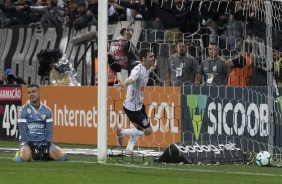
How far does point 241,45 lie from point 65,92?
21.8 feet

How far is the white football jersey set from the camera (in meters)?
19.3

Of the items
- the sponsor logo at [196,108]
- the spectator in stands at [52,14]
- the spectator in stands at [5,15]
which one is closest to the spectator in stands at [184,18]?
the sponsor logo at [196,108]

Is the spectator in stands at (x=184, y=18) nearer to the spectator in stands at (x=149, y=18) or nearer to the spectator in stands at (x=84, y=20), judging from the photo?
the spectator in stands at (x=149, y=18)

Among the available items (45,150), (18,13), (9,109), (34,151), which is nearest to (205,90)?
(45,150)

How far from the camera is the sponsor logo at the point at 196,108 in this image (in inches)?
810

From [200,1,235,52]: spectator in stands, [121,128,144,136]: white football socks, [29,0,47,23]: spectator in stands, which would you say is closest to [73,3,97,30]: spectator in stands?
[29,0,47,23]: spectator in stands

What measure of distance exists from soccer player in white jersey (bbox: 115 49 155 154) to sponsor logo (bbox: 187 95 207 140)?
115 centimetres

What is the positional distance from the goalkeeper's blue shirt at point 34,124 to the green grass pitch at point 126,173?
1.87 ft

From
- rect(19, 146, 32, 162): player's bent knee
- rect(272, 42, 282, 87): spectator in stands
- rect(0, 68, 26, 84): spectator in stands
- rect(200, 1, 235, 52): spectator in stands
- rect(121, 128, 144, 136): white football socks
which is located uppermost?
rect(200, 1, 235, 52): spectator in stands

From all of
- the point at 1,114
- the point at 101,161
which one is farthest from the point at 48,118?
the point at 1,114

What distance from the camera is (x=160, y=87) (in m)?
21.4

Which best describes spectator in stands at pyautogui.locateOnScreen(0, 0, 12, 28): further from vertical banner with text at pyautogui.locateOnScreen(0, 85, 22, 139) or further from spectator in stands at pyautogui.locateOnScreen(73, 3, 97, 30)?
spectator in stands at pyautogui.locateOnScreen(73, 3, 97, 30)

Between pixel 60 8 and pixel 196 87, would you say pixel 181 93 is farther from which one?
pixel 60 8

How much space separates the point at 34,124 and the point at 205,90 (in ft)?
15.1
